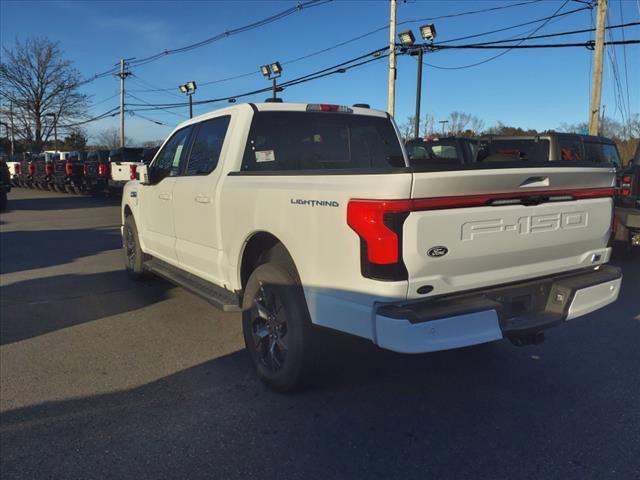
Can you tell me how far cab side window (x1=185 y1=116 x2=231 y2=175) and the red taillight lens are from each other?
209cm

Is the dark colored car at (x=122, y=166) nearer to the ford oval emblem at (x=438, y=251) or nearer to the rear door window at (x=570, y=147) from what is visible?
the rear door window at (x=570, y=147)

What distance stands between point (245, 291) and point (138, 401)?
107 cm

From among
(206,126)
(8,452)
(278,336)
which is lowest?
(8,452)

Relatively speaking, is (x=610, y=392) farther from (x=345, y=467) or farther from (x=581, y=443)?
(x=345, y=467)

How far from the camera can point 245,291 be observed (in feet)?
13.2

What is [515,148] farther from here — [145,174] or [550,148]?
[145,174]

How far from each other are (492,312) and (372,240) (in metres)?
0.82

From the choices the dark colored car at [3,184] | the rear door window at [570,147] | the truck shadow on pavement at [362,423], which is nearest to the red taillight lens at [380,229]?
the truck shadow on pavement at [362,423]

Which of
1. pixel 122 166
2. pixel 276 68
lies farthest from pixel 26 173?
pixel 276 68

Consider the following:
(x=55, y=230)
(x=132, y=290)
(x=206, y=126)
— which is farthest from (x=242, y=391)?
(x=55, y=230)

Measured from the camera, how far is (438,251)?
2861 mm

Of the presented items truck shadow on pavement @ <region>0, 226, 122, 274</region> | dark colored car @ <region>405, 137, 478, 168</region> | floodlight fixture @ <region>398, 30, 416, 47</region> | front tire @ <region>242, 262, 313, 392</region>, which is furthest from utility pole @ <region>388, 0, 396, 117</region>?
front tire @ <region>242, 262, 313, 392</region>

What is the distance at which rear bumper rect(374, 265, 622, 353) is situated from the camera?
277 centimetres

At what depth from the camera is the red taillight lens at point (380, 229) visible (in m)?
2.74
